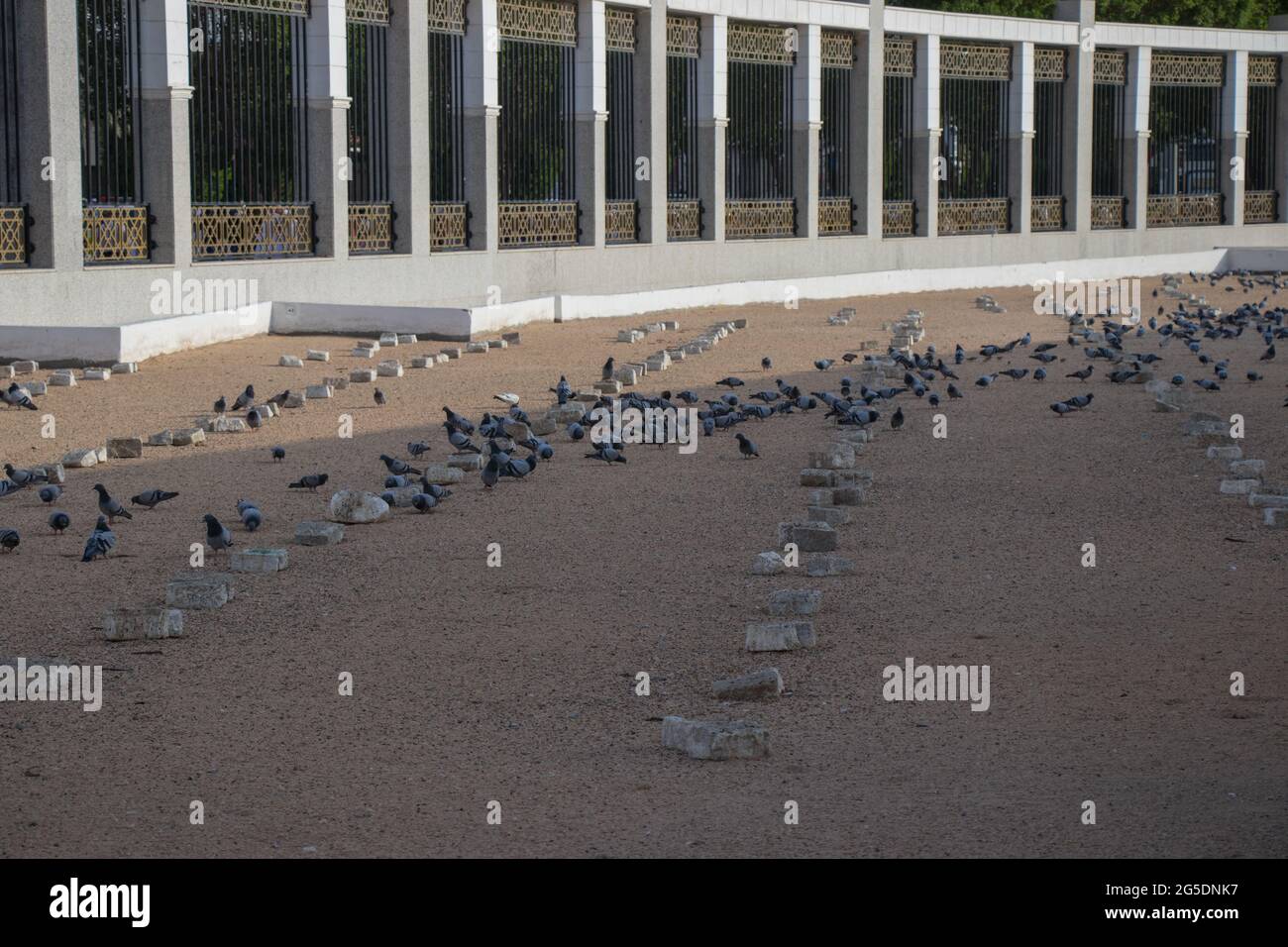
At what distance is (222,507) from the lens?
10.5 meters

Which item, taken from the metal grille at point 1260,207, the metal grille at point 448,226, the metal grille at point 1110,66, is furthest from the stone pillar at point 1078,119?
the metal grille at point 448,226

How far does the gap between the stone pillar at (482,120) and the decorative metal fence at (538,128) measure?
76cm

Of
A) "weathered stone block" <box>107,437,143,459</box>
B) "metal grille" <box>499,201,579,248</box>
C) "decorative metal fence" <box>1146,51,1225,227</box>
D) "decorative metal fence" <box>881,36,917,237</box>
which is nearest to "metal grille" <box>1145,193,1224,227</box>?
"decorative metal fence" <box>1146,51,1225,227</box>

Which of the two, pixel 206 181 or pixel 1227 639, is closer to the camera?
pixel 1227 639

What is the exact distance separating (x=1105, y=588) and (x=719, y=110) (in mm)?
23264

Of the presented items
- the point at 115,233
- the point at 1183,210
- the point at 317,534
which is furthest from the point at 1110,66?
the point at 317,534

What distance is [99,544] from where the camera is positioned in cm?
891

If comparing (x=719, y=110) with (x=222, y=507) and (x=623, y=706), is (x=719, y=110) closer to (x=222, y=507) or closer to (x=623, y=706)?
(x=222, y=507)

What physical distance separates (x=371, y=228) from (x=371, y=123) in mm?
1532

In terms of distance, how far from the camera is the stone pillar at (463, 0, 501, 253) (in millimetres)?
26000

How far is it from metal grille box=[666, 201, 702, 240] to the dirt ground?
1764 centimetres

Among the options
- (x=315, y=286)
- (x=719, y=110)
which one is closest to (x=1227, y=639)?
(x=315, y=286)

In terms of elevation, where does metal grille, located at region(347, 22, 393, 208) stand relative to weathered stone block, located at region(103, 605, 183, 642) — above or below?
above

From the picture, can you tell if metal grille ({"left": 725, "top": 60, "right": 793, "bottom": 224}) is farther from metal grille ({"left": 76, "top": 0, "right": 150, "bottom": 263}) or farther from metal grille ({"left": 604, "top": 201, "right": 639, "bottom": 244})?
metal grille ({"left": 76, "top": 0, "right": 150, "bottom": 263})
